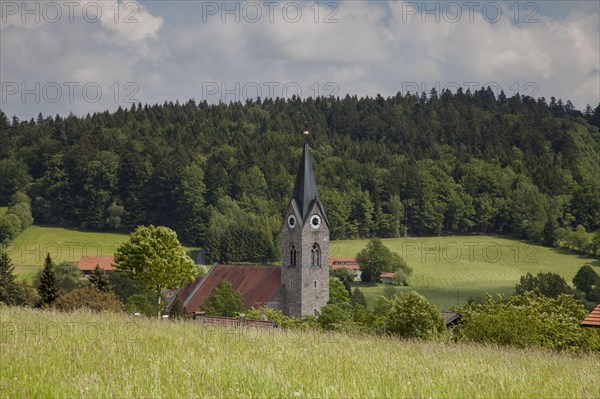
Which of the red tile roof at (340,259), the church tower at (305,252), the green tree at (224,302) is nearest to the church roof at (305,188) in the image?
the church tower at (305,252)

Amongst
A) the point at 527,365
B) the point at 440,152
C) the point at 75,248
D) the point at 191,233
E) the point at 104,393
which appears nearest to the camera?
the point at 104,393

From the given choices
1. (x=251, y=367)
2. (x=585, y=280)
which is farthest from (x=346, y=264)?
(x=251, y=367)

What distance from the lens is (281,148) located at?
17275 cm

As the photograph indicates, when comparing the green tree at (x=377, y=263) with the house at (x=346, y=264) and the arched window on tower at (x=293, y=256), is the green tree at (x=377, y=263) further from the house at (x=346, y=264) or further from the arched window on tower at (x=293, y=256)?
the arched window on tower at (x=293, y=256)

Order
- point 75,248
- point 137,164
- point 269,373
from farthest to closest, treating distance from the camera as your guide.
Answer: point 137,164 → point 75,248 → point 269,373

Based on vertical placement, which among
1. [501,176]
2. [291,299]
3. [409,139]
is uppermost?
[409,139]

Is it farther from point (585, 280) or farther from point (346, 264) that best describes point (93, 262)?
point (585, 280)

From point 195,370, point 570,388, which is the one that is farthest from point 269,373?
point 570,388

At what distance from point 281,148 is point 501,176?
46.6m

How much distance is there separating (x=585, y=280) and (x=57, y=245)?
76.9 meters

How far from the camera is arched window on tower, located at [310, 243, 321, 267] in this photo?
69.8 meters

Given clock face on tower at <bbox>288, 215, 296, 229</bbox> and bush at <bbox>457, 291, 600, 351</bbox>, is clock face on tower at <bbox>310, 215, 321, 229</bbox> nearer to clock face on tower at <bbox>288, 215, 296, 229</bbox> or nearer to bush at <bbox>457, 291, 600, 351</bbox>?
clock face on tower at <bbox>288, 215, 296, 229</bbox>

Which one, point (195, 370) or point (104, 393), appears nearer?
point (104, 393)

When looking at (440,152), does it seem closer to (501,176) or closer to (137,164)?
(501,176)
